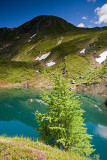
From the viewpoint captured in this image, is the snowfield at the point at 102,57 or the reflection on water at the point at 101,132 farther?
the snowfield at the point at 102,57

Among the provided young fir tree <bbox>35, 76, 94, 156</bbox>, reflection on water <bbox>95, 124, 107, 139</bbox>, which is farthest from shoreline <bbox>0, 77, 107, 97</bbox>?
young fir tree <bbox>35, 76, 94, 156</bbox>

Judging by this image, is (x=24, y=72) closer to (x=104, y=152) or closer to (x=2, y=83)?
(x=2, y=83)

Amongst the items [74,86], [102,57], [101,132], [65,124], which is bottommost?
[65,124]

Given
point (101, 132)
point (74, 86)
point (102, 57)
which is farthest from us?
point (102, 57)

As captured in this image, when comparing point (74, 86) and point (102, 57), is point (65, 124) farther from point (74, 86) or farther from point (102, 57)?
point (102, 57)

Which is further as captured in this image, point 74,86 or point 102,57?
point 102,57

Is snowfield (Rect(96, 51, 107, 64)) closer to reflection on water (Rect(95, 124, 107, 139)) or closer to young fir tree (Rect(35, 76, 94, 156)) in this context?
reflection on water (Rect(95, 124, 107, 139))

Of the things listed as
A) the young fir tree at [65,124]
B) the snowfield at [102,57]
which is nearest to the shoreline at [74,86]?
the snowfield at [102,57]

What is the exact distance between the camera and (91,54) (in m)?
133

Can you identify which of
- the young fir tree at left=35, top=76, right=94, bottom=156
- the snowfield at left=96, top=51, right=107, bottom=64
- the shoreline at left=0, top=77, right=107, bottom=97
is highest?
the snowfield at left=96, top=51, right=107, bottom=64

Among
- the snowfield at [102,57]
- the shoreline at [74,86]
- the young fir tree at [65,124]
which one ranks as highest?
the snowfield at [102,57]

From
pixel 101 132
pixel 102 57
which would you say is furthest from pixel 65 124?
pixel 102 57

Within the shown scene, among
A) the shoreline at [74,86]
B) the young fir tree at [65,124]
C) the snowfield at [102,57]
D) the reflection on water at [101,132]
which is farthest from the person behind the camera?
the snowfield at [102,57]

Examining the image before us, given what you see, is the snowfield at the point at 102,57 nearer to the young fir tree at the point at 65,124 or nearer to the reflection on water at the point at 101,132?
the reflection on water at the point at 101,132
